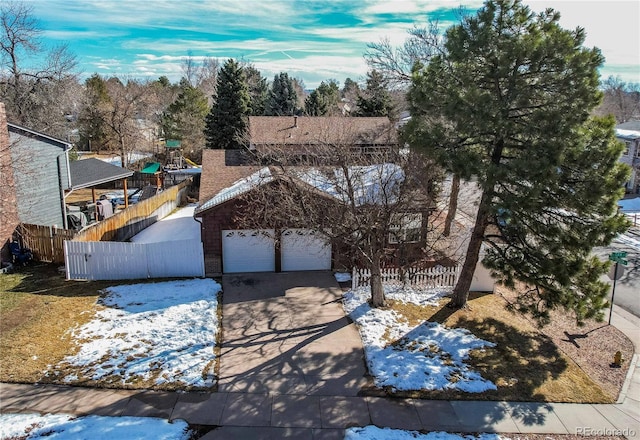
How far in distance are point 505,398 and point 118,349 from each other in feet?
29.6

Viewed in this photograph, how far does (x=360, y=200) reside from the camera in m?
13.5

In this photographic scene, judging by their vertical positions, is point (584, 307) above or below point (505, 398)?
above

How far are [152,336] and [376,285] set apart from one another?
644 centimetres

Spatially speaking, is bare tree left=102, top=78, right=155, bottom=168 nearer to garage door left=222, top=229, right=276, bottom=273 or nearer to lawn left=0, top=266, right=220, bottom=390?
garage door left=222, top=229, right=276, bottom=273

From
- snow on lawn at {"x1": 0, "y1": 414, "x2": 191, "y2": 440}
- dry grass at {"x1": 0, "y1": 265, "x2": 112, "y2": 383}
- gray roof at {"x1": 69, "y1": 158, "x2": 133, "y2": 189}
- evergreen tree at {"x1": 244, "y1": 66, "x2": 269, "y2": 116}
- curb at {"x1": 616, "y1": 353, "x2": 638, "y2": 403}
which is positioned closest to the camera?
snow on lawn at {"x1": 0, "y1": 414, "x2": 191, "y2": 440}

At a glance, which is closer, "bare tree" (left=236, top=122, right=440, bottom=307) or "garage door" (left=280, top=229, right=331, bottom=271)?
"bare tree" (left=236, top=122, right=440, bottom=307)

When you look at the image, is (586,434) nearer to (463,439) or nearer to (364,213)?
(463,439)

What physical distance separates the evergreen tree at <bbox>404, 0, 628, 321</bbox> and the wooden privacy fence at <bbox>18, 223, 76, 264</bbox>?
12.8 meters

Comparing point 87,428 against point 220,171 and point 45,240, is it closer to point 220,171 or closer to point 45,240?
point 45,240

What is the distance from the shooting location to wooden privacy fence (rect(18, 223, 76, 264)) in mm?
15969

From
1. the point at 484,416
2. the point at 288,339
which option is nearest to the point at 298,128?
the point at 288,339

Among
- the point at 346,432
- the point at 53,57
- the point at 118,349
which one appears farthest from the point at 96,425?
the point at 53,57

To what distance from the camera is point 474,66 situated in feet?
37.3

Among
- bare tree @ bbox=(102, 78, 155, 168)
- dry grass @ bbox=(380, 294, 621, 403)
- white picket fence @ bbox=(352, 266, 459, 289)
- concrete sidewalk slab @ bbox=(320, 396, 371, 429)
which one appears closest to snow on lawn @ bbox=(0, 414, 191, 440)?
concrete sidewalk slab @ bbox=(320, 396, 371, 429)
